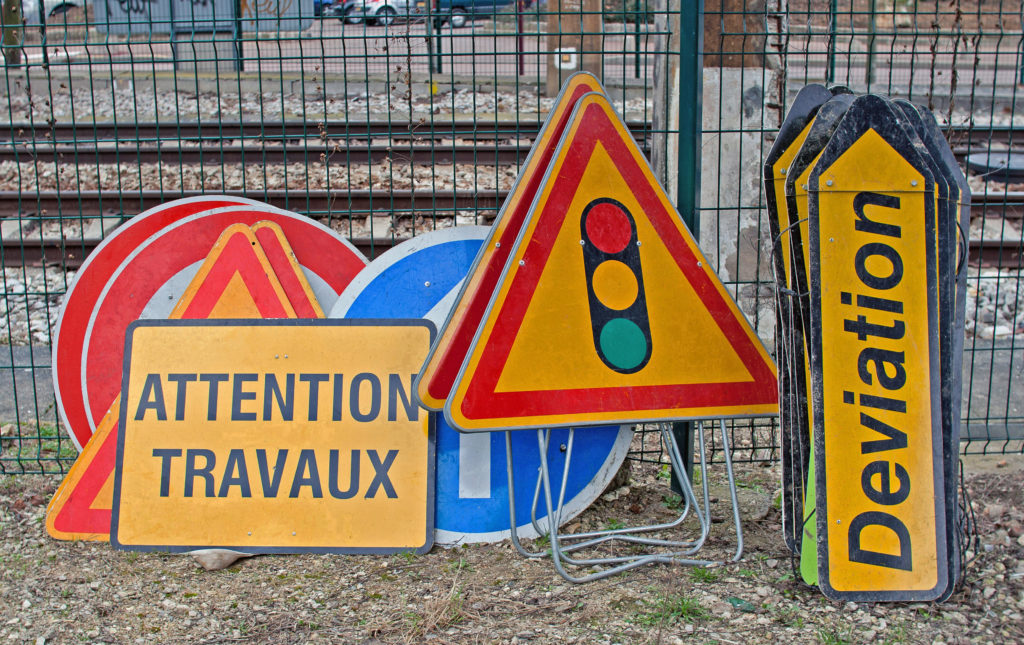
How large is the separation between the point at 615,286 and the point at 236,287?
1.62m

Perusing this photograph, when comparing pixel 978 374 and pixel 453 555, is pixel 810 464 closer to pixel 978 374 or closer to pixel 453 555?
pixel 453 555

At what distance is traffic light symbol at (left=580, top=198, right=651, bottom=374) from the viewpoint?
3.10 meters

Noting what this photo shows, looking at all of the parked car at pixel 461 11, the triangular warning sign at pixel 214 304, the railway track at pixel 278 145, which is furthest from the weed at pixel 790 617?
the railway track at pixel 278 145

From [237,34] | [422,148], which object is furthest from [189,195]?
[422,148]

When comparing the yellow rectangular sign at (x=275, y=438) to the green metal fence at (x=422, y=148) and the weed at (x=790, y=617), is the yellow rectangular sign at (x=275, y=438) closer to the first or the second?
the green metal fence at (x=422, y=148)

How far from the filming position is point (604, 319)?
311cm

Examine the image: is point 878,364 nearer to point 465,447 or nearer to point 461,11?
point 465,447

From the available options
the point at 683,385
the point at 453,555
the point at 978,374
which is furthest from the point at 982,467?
the point at 453,555

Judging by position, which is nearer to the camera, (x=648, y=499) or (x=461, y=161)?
(x=648, y=499)

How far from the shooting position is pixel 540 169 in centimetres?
320

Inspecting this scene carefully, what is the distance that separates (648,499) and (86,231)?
19.7 feet

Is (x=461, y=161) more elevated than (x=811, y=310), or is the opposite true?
(x=461, y=161)

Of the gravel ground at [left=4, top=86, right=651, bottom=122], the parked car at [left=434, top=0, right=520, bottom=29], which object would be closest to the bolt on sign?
the parked car at [left=434, top=0, right=520, bottom=29]

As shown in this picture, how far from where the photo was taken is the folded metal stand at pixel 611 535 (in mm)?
3174
